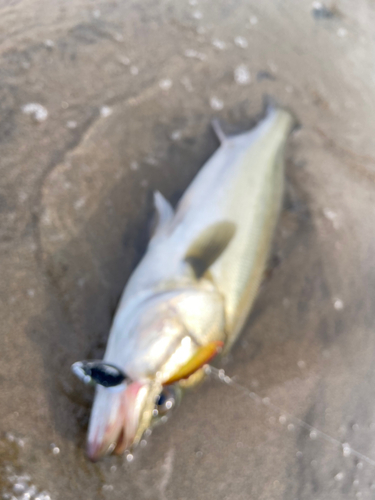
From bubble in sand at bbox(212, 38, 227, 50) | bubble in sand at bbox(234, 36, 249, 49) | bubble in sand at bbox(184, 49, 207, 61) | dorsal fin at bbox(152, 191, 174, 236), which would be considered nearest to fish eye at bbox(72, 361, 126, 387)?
dorsal fin at bbox(152, 191, 174, 236)

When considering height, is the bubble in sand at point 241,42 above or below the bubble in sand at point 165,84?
above

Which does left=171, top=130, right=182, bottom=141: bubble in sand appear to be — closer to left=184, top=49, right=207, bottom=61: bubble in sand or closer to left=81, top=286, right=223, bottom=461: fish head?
left=184, top=49, right=207, bottom=61: bubble in sand

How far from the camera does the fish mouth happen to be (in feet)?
6.03

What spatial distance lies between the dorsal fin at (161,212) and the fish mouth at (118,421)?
1156 millimetres

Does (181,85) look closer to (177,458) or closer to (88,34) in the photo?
(88,34)

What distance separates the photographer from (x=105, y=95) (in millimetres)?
2980

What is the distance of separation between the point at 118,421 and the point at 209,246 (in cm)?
126

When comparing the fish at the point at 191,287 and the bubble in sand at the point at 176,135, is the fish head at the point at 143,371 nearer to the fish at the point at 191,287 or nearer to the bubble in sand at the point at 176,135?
the fish at the point at 191,287

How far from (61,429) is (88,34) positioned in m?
3.18

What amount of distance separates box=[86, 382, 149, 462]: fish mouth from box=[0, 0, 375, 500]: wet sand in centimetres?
29

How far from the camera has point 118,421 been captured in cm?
184

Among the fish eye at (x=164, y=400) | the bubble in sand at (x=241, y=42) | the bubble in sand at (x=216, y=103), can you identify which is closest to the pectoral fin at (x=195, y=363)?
the fish eye at (x=164, y=400)

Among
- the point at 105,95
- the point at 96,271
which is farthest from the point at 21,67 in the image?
the point at 96,271

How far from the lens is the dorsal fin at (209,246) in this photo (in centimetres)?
244
